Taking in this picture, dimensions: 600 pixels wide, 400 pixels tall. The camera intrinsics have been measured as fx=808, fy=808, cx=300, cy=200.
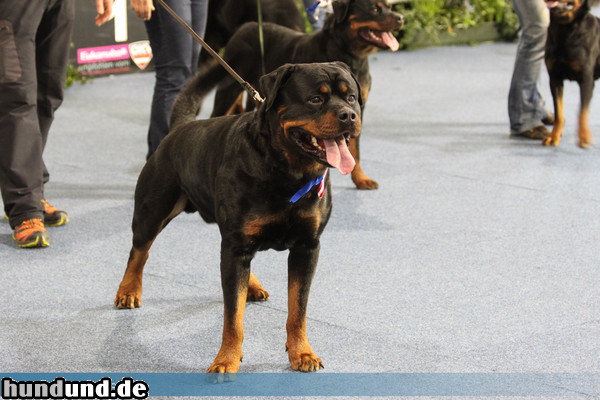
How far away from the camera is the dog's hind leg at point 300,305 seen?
2545 millimetres

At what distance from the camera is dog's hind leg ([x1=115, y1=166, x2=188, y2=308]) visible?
287cm

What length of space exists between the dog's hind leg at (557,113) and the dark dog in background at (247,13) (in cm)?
186

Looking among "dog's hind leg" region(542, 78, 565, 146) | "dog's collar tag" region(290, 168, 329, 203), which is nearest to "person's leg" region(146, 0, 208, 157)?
"dog's collar tag" region(290, 168, 329, 203)

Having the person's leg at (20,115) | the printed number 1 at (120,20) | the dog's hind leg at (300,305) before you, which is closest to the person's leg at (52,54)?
the person's leg at (20,115)

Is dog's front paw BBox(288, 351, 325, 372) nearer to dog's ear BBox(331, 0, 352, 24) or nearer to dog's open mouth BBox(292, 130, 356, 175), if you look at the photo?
dog's open mouth BBox(292, 130, 356, 175)

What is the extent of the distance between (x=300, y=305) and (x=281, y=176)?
44 cm

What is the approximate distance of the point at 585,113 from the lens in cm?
555

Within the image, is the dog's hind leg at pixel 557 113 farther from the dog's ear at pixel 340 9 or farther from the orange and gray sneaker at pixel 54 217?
the orange and gray sneaker at pixel 54 217

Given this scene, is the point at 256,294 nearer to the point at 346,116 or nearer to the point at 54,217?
the point at 346,116

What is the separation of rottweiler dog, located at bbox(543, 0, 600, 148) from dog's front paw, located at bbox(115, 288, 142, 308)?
12.0 ft

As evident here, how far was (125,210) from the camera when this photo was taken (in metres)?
4.31

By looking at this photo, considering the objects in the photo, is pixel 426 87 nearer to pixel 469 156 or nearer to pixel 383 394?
pixel 469 156

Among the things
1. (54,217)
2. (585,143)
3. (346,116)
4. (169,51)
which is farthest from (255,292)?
(585,143)

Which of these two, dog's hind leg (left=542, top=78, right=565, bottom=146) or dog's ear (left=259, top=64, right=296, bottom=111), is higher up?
dog's ear (left=259, top=64, right=296, bottom=111)
